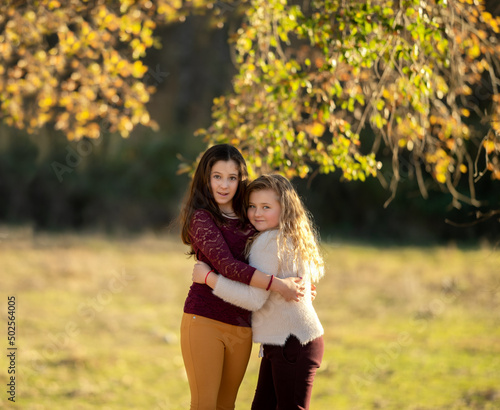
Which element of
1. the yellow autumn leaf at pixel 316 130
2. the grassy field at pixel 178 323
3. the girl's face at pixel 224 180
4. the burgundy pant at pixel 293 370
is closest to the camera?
the burgundy pant at pixel 293 370

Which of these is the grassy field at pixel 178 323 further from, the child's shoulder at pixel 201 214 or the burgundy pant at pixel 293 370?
the child's shoulder at pixel 201 214

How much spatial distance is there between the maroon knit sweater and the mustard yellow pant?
1.4 inches


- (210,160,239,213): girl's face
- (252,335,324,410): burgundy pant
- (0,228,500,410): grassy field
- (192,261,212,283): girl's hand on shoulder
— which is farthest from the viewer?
(0,228,500,410): grassy field

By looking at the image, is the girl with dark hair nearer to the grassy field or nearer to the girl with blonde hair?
the girl with blonde hair

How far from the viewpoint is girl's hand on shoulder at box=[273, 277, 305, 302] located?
2.82 meters

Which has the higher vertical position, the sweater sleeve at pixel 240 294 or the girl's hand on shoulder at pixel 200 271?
the girl's hand on shoulder at pixel 200 271

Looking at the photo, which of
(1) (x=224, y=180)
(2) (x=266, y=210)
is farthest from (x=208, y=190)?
(2) (x=266, y=210)

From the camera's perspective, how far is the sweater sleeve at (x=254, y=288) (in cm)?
285

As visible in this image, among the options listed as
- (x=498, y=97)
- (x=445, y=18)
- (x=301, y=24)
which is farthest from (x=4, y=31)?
(x=498, y=97)

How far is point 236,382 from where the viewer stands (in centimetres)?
301

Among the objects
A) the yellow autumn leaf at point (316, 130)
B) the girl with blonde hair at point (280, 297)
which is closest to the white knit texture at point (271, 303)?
the girl with blonde hair at point (280, 297)

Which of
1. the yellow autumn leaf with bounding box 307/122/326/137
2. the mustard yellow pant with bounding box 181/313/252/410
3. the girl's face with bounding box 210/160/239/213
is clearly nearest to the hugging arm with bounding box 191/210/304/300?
the girl's face with bounding box 210/160/239/213

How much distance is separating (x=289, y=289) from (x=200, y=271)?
38cm

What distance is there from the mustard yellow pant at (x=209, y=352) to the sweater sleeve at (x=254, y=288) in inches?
5.5
